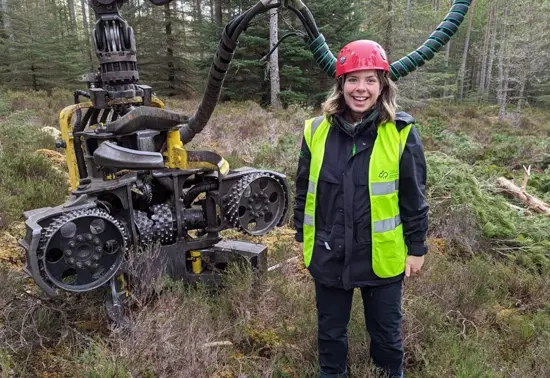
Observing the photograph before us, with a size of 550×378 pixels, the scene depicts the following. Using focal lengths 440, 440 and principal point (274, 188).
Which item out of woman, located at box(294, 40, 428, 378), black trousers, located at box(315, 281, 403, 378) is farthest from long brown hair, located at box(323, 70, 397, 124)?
black trousers, located at box(315, 281, 403, 378)

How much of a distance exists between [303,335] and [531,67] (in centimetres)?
2312

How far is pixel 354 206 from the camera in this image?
2535 mm

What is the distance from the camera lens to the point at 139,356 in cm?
282

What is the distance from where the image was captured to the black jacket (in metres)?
2.50

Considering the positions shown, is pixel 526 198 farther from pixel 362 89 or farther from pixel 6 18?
pixel 6 18

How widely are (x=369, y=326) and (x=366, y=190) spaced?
958 mm

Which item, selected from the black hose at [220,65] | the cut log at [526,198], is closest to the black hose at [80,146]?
the black hose at [220,65]

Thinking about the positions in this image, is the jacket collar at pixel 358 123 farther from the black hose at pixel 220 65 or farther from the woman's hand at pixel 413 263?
the black hose at pixel 220 65

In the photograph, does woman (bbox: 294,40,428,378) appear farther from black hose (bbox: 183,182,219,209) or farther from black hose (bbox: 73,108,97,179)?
black hose (bbox: 73,108,97,179)

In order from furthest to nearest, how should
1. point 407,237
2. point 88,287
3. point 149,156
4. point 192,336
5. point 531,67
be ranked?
point 531,67 < point 149,156 < point 88,287 < point 192,336 < point 407,237

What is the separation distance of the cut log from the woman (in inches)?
202

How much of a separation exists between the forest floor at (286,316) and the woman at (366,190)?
72 centimetres

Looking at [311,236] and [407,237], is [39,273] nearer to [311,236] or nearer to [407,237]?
[311,236]

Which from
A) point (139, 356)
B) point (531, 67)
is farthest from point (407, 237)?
point (531, 67)
